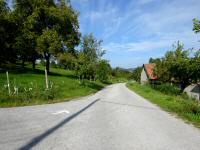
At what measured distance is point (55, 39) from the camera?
39.8 m

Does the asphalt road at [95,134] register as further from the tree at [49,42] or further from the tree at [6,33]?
the tree at [49,42]

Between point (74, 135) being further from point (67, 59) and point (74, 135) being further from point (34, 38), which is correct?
point (34, 38)

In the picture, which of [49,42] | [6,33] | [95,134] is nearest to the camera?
[95,134]

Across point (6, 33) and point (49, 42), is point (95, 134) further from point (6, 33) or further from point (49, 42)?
point (6, 33)

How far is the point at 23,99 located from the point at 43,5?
28301 millimetres

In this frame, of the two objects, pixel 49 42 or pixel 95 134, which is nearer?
pixel 95 134

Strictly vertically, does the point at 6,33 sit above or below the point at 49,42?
above

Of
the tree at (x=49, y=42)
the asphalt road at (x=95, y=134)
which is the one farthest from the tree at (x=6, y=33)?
the asphalt road at (x=95, y=134)

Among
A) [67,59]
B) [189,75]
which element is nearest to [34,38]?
[67,59]

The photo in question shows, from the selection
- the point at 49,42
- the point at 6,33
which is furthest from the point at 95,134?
the point at 6,33

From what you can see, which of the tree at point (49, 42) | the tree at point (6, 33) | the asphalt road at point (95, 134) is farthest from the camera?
the tree at point (49, 42)

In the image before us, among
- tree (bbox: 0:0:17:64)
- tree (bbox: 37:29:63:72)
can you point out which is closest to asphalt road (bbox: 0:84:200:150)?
tree (bbox: 0:0:17:64)

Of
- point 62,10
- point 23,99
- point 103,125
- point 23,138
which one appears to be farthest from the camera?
point 62,10

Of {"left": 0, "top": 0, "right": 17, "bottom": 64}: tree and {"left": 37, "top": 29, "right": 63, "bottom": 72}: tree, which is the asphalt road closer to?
{"left": 0, "top": 0, "right": 17, "bottom": 64}: tree
